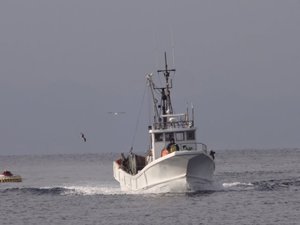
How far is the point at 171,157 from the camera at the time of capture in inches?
2657

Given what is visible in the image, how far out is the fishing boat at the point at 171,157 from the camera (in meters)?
68.2

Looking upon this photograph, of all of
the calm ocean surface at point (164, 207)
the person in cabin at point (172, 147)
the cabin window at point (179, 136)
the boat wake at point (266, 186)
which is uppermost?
the cabin window at point (179, 136)

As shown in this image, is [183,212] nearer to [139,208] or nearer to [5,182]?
[139,208]

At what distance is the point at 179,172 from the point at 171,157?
1853 mm

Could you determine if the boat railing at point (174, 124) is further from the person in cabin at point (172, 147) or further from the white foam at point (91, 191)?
the white foam at point (91, 191)

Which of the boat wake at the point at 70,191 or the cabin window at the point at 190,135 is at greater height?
the cabin window at the point at 190,135

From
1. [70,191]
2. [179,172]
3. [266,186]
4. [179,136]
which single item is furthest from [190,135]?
[70,191]

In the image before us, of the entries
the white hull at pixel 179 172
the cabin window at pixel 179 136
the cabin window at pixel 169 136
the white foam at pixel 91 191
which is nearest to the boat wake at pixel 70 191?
the white foam at pixel 91 191

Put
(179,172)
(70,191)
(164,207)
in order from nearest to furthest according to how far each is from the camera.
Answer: (164,207), (179,172), (70,191)

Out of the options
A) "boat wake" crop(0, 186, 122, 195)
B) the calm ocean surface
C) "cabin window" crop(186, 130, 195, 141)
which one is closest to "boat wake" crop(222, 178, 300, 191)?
the calm ocean surface

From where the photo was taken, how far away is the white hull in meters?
67.9

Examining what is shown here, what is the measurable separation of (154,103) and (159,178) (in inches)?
307

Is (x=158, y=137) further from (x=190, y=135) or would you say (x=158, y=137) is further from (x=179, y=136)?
(x=190, y=135)

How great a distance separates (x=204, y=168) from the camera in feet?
228
